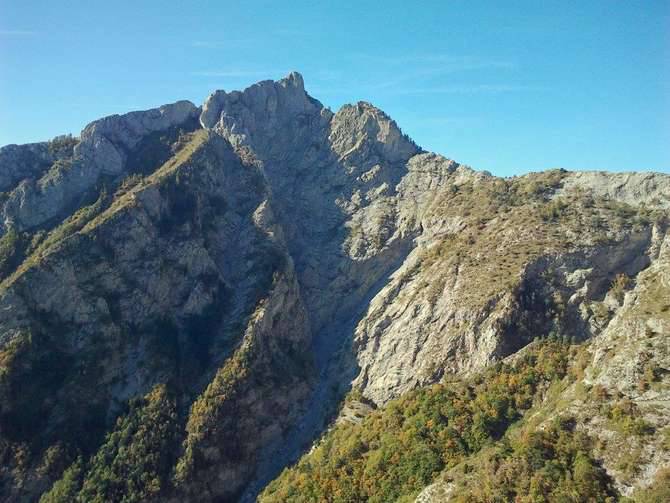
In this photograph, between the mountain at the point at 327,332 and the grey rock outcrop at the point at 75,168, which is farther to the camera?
the grey rock outcrop at the point at 75,168

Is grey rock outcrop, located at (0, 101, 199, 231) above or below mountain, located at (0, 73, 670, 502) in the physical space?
above

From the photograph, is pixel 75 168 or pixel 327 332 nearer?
pixel 327 332

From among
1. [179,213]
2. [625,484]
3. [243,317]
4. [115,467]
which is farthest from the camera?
[179,213]

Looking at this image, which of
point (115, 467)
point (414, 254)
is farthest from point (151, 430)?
point (414, 254)

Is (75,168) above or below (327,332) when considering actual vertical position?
above

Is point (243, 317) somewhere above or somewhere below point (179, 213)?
below

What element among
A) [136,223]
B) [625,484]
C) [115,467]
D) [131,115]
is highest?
[131,115]

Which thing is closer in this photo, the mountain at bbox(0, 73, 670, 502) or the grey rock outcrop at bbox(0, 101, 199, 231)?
the mountain at bbox(0, 73, 670, 502)

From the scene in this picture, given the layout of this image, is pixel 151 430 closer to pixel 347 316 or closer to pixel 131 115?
pixel 347 316
